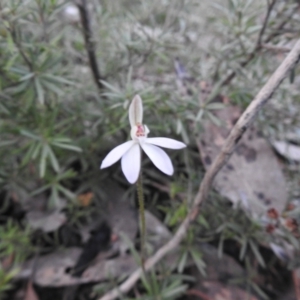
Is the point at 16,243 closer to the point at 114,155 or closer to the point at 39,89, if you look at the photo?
the point at 39,89

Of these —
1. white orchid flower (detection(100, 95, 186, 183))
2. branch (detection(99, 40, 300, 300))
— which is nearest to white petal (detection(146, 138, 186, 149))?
white orchid flower (detection(100, 95, 186, 183))

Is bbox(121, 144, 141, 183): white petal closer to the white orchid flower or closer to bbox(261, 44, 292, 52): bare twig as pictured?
the white orchid flower

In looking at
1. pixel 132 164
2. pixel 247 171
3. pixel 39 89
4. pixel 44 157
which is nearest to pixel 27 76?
pixel 39 89

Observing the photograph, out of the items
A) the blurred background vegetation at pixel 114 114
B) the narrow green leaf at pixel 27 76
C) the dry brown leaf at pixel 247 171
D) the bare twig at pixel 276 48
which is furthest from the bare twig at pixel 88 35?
the bare twig at pixel 276 48

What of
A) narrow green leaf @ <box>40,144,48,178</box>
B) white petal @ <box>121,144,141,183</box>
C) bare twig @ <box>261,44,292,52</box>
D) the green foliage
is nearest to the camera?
white petal @ <box>121,144,141,183</box>

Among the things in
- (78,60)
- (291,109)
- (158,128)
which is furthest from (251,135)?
(78,60)

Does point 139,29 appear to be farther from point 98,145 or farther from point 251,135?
point 251,135
